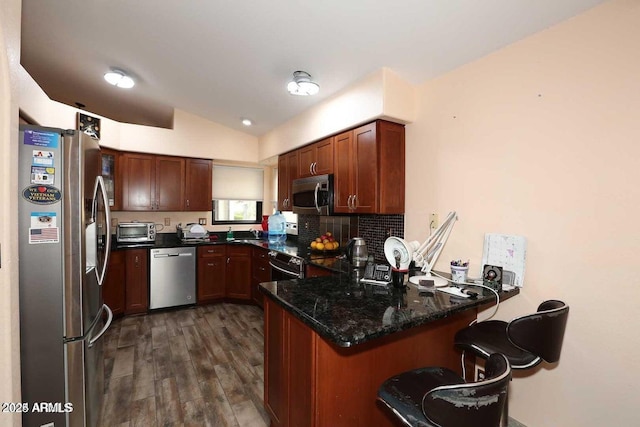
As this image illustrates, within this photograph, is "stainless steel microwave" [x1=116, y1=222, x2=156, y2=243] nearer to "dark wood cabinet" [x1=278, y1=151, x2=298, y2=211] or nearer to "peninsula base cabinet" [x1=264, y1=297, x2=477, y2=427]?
"dark wood cabinet" [x1=278, y1=151, x2=298, y2=211]

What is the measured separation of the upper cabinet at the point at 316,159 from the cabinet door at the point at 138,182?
214 centimetres

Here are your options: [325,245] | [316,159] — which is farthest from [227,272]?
[316,159]

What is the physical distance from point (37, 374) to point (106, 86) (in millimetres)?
3360

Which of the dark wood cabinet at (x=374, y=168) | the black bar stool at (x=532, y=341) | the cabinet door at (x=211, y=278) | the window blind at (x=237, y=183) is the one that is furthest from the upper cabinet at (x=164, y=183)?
the black bar stool at (x=532, y=341)

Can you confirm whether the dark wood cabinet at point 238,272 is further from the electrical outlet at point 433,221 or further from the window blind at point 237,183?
the electrical outlet at point 433,221

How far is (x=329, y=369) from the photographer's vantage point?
1312mm

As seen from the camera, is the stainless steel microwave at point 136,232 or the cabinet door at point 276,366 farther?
the stainless steel microwave at point 136,232

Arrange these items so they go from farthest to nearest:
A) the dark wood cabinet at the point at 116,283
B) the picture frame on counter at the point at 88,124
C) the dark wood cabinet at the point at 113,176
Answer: the dark wood cabinet at the point at 113,176 < the dark wood cabinet at the point at 116,283 < the picture frame on counter at the point at 88,124

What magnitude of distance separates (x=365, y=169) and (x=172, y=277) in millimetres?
2942

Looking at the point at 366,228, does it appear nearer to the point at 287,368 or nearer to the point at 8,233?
the point at 287,368

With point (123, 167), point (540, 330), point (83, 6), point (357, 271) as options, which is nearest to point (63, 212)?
point (83, 6)

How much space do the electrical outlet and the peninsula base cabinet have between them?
0.87 metres

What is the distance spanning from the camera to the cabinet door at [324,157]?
3.00 metres

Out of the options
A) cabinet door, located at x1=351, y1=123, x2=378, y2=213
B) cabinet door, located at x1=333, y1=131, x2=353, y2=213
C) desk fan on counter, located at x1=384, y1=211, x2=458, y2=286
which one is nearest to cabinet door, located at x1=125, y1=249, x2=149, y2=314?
cabinet door, located at x1=333, y1=131, x2=353, y2=213
